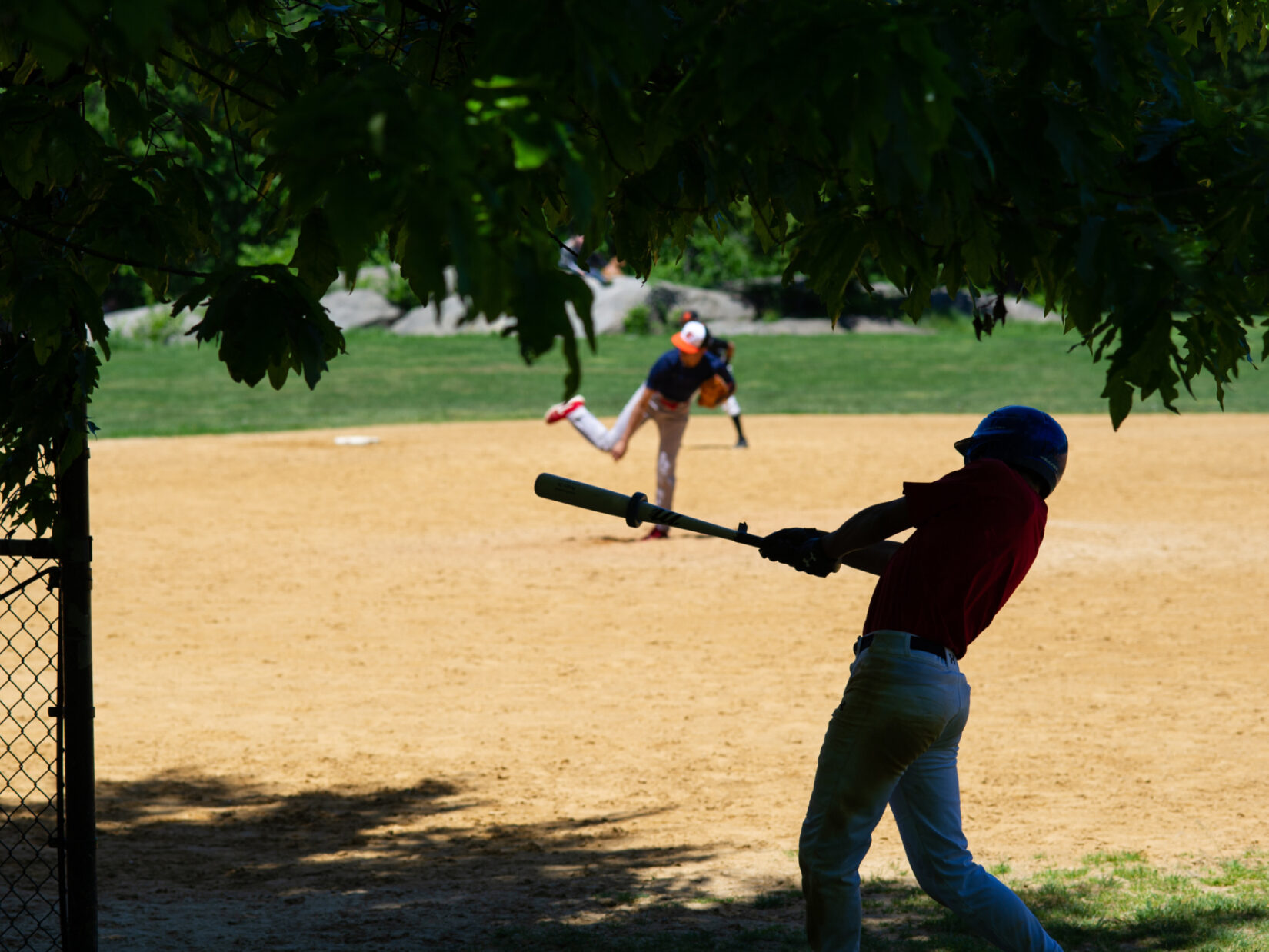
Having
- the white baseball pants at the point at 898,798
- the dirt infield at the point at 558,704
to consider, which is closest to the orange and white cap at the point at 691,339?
the dirt infield at the point at 558,704

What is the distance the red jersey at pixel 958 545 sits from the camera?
13.6 feet

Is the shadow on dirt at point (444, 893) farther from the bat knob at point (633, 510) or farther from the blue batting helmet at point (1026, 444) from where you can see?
the blue batting helmet at point (1026, 444)

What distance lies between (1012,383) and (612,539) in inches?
812

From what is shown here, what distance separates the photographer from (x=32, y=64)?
471 cm

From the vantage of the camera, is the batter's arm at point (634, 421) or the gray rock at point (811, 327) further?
the gray rock at point (811, 327)

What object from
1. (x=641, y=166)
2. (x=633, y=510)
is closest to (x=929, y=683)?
(x=633, y=510)

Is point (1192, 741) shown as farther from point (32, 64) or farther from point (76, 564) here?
point (32, 64)

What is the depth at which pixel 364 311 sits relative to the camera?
49.3 metres

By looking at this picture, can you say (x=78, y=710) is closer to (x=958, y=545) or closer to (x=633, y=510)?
(x=633, y=510)

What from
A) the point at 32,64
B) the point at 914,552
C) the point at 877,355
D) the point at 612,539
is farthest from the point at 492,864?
the point at 877,355

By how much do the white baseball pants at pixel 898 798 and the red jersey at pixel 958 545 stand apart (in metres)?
0.09

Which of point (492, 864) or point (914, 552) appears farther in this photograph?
point (492, 864)

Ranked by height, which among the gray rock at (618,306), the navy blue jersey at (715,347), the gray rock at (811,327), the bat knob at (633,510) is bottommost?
the bat knob at (633,510)

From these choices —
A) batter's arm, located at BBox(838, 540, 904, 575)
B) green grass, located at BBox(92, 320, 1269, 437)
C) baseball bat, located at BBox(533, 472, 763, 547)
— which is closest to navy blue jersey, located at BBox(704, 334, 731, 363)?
green grass, located at BBox(92, 320, 1269, 437)
